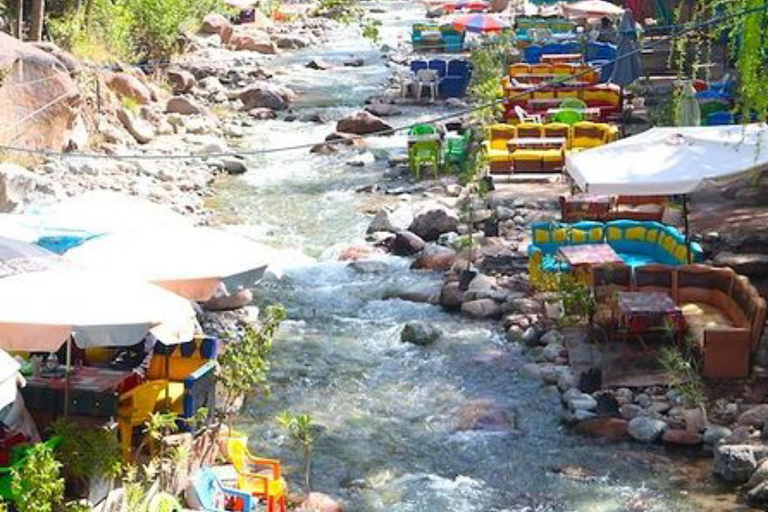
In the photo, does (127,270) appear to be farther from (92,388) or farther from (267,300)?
(267,300)

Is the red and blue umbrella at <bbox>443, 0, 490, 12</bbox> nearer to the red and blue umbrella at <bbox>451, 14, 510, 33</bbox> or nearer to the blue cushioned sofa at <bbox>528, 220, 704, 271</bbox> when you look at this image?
the red and blue umbrella at <bbox>451, 14, 510, 33</bbox>

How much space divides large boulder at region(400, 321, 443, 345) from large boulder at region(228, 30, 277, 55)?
26185mm

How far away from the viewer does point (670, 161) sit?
40.7 feet

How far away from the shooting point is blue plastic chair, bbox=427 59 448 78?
2952cm

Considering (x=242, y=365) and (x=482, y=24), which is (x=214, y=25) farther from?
(x=242, y=365)

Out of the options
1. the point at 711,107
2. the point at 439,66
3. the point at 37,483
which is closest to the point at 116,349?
the point at 37,483

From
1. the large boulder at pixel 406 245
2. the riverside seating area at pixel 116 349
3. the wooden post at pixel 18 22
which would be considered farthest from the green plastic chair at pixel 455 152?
the riverside seating area at pixel 116 349

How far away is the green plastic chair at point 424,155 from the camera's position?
20.8 metres

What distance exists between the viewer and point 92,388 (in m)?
→ 8.08

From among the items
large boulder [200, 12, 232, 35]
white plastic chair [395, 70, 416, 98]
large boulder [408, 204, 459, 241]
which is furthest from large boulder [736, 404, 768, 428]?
large boulder [200, 12, 232, 35]

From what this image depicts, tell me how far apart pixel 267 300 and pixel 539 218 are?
13.5 feet

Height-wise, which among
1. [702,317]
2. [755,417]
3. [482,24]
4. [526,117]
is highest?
[482,24]

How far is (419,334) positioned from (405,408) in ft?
5.91

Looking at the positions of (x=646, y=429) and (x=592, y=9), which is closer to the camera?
(x=646, y=429)
